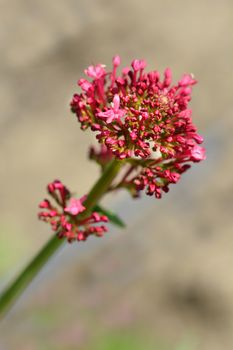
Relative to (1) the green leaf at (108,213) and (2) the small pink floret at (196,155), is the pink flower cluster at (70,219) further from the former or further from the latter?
(2) the small pink floret at (196,155)

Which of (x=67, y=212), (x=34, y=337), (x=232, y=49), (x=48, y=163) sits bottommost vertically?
(x=34, y=337)

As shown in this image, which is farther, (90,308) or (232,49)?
(232,49)

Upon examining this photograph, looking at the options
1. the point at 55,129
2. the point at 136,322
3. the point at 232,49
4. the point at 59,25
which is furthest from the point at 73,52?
the point at 136,322

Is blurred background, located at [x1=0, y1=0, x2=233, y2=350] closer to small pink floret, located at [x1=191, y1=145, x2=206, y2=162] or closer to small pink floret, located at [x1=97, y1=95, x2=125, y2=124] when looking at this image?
small pink floret, located at [x1=191, y1=145, x2=206, y2=162]

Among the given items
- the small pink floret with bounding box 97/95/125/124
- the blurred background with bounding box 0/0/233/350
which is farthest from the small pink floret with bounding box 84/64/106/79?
the blurred background with bounding box 0/0/233/350

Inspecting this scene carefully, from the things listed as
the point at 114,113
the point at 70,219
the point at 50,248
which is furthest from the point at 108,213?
the point at 114,113

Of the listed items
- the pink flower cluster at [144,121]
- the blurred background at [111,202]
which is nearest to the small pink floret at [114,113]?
the pink flower cluster at [144,121]

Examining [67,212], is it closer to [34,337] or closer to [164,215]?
[34,337]

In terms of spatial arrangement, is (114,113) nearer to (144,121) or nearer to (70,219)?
(144,121)
